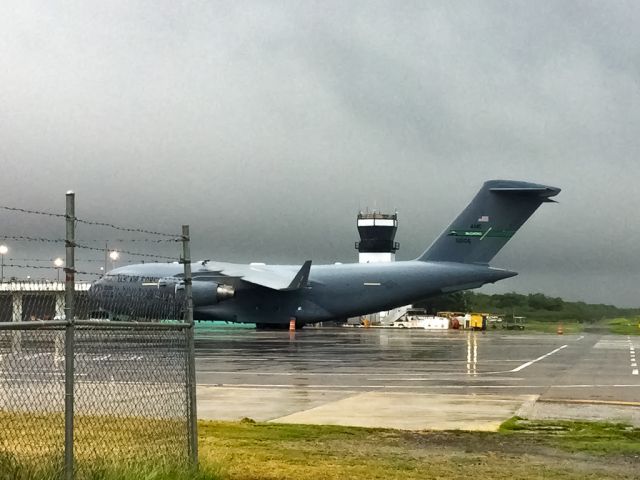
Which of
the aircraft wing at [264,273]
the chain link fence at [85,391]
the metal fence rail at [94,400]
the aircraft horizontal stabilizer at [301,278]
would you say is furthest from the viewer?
the aircraft wing at [264,273]

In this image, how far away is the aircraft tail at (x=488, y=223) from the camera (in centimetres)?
5375

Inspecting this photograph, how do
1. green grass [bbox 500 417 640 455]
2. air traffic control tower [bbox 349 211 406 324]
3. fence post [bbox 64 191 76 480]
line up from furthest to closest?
air traffic control tower [bbox 349 211 406 324] < green grass [bbox 500 417 640 455] < fence post [bbox 64 191 76 480]

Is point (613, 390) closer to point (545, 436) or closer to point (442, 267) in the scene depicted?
point (545, 436)

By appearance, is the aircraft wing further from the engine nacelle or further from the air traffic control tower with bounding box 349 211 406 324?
the air traffic control tower with bounding box 349 211 406 324

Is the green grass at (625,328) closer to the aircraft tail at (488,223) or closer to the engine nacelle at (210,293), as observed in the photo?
the aircraft tail at (488,223)

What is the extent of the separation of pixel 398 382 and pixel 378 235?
87.5 metres

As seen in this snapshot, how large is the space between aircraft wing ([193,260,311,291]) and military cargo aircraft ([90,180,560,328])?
62mm

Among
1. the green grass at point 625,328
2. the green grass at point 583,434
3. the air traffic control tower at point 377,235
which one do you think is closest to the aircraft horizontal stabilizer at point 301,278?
the green grass at point 625,328

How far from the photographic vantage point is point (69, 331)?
7723 millimetres

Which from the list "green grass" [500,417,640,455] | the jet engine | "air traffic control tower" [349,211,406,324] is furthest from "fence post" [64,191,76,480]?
"air traffic control tower" [349,211,406,324]

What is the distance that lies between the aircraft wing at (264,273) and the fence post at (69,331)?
134 ft

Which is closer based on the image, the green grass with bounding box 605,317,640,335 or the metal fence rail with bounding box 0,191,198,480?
the metal fence rail with bounding box 0,191,198,480

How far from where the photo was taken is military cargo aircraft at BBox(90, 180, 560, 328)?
5241cm

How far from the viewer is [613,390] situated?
2091 centimetres
